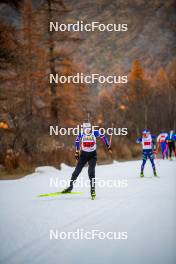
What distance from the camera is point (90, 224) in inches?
267

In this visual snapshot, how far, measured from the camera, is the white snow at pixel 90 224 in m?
5.03

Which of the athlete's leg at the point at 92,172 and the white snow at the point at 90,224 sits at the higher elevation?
the athlete's leg at the point at 92,172

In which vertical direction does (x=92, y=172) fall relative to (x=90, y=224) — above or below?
above

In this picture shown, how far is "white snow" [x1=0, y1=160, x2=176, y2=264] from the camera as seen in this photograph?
5.03 meters

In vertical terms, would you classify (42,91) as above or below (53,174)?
above

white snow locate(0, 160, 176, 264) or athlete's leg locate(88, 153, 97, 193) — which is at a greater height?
athlete's leg locate(88, 153, 97, 193)

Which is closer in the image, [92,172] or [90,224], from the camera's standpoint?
[90,224]

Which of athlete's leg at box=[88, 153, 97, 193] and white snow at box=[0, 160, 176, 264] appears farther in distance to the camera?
athlete's leg at box=[88, 153, 97, 193]

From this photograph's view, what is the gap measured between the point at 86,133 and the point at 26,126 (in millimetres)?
10822

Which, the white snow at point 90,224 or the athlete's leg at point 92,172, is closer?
the white snow at point 90,224

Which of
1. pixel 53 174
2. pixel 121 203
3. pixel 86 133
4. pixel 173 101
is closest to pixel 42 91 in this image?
pixel 53 174

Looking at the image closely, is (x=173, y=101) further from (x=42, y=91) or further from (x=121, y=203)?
(x=121, y=203)

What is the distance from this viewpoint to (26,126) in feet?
67.8

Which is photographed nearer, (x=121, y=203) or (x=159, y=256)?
(x=159, y=256)
